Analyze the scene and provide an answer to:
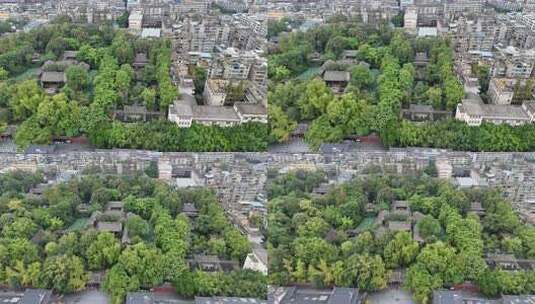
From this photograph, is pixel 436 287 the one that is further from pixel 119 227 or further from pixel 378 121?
pixel 119 227

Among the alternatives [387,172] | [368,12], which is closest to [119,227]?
[387,172]

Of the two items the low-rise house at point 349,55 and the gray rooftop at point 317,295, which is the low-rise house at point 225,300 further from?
the low-rise house at point 349,55

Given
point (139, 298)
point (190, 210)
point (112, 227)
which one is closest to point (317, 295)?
point (139, 298)

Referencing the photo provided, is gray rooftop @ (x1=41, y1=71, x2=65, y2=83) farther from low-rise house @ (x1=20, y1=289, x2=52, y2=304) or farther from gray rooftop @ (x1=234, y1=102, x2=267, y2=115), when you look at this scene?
low-rise house @ (x1=20, y1=289, x2=52, y2=304)

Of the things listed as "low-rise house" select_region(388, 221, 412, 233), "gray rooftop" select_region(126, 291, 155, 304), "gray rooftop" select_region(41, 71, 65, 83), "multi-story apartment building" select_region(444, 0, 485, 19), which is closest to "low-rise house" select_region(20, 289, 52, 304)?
"gray rooftop" select_region(126, 291, 155, 304)

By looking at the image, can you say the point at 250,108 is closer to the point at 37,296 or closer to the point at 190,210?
the point at 190,210
